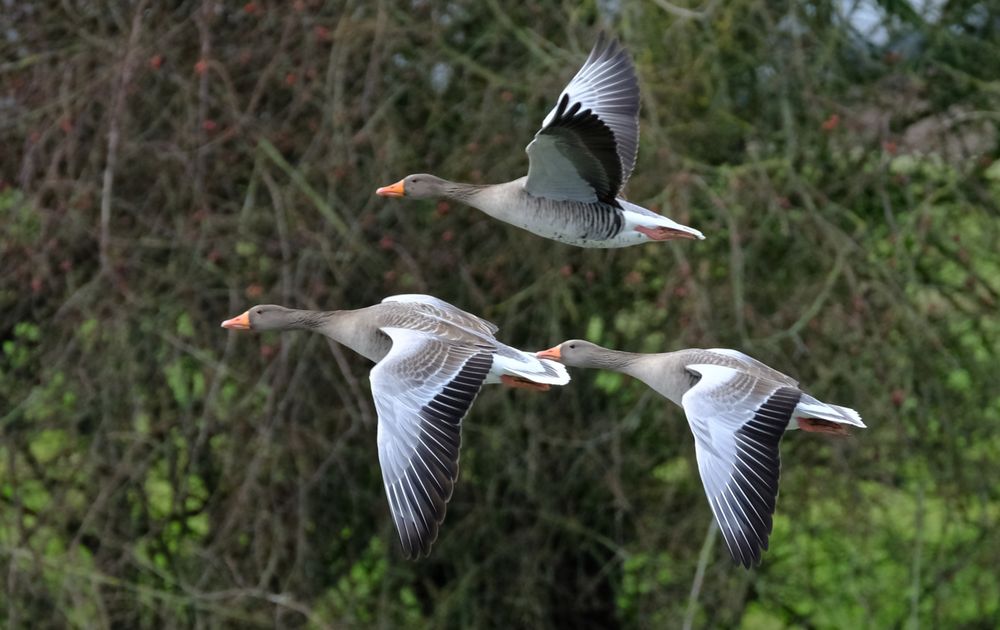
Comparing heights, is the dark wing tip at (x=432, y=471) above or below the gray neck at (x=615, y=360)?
above

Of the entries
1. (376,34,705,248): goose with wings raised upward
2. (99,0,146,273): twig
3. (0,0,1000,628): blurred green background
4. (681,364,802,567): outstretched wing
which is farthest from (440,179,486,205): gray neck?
(99,0,146,273): twig

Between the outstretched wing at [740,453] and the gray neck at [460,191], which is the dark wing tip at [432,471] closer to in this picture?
the outstretched wing at [740,453]

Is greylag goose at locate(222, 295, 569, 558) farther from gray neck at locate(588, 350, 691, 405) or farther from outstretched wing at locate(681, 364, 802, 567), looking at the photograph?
outstretched wing at locate(681, 364, 802, 567)

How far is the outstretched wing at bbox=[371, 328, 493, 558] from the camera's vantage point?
17.3ft

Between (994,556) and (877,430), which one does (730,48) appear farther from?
(994,556)

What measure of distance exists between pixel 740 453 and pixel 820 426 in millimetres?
873

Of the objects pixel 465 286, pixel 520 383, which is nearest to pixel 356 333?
pixel 520 383

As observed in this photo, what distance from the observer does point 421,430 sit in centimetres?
543

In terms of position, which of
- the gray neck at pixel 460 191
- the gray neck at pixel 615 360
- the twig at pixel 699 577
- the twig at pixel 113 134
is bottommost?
the twig at pixel 699 577

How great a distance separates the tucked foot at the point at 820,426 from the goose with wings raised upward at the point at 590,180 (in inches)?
30.3

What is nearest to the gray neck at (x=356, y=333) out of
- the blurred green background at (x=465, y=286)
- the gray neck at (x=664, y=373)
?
the gray neck at (x=664, y=373)

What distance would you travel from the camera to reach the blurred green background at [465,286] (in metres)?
8.28

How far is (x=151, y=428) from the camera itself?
340 inches

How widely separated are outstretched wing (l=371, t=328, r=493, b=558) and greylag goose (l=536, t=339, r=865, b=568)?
72 cm
